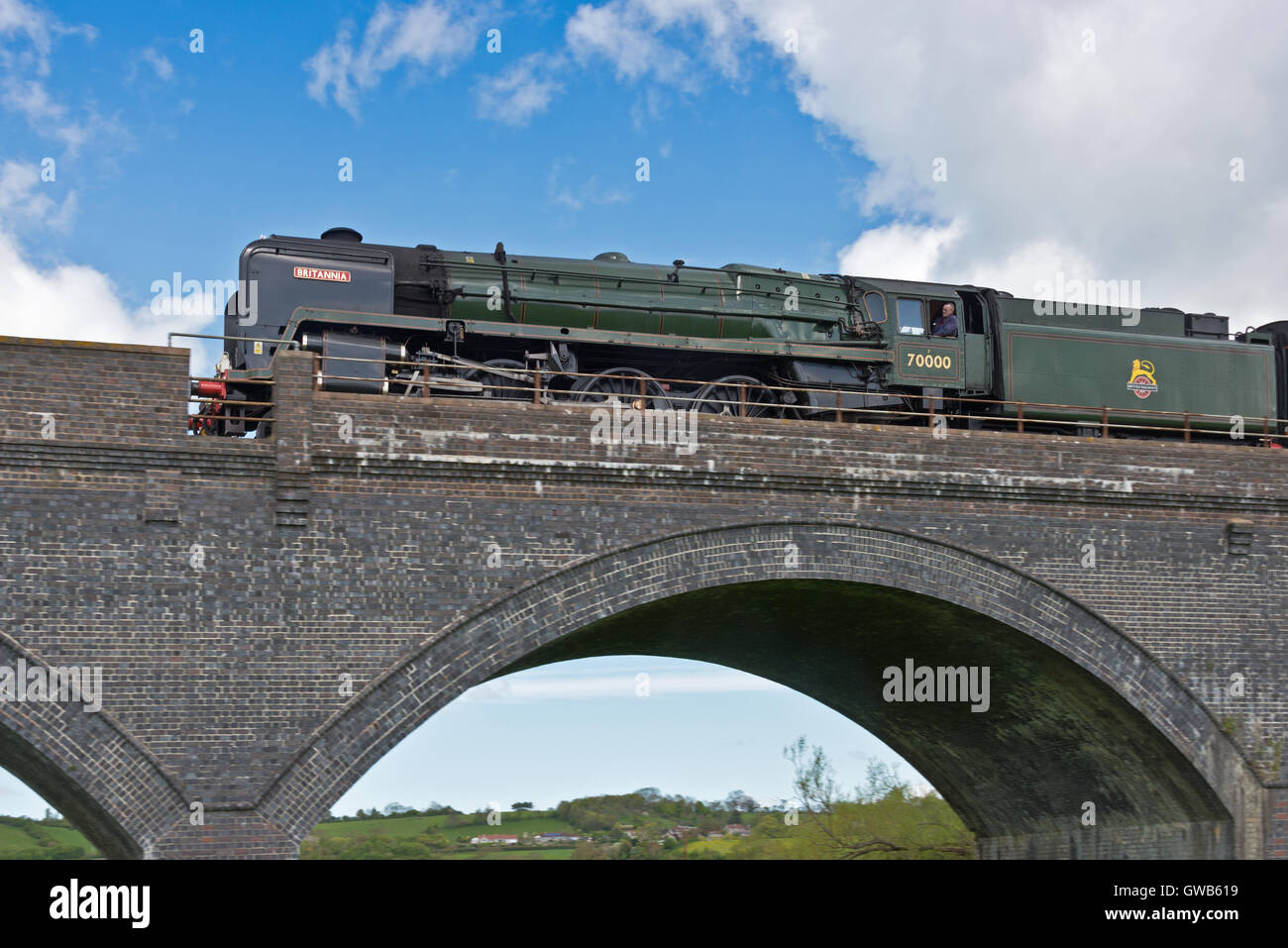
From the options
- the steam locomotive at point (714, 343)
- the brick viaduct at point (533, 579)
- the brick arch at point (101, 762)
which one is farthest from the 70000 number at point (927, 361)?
the brick arch at point (101, 762)

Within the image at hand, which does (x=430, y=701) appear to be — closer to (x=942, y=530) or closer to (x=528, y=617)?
(x=528, y=617)

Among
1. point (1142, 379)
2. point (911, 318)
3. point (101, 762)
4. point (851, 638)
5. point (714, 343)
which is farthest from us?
point (1142, 379)

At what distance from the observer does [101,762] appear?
12883 mm

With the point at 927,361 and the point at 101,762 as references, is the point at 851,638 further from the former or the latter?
the point at 101,762

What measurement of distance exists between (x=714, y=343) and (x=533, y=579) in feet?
16.9

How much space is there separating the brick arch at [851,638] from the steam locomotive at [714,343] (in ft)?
6.39

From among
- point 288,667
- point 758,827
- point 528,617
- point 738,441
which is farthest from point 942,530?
point 758,827

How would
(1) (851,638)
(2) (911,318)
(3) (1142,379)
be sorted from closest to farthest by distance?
(1) (851,638)
(2) (911,318)
(3) (1142,379)

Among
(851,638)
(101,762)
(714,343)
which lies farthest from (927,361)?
(101,762)

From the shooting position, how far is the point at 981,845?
2269cm

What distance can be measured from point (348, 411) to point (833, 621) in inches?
297

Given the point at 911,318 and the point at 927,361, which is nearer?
the point at 927,361

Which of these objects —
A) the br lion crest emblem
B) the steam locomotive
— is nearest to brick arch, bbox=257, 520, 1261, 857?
the steam locomotive

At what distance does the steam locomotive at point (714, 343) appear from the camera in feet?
53.4
